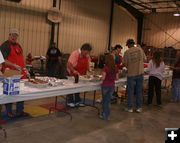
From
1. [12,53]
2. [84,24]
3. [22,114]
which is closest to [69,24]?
[84,24]

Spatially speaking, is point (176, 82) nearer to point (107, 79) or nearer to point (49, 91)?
point (107, 79)

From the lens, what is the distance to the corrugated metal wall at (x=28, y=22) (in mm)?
9609

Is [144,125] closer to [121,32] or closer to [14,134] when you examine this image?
[14,134]

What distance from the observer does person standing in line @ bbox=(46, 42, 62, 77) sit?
9.25 metres

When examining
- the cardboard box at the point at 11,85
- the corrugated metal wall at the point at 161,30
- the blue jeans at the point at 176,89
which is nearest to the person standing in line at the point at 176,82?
the blue jeans at the point at 176,89

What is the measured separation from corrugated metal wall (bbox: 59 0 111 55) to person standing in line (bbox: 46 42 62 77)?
283 cm

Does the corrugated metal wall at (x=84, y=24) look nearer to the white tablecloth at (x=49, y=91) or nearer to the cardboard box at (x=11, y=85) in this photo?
the white tablecloth at (x=49, y=91)

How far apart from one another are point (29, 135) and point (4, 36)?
6593 millimetres

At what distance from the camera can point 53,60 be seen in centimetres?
933

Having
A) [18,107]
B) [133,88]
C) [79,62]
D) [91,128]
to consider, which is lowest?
[91,128]

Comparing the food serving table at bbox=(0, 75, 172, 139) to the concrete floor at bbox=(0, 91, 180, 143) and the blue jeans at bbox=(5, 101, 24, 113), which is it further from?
the blue jeans at bbox=(5, 101, 24, 113)

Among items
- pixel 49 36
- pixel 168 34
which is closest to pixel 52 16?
pixel 49 36

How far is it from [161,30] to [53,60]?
1026 centimetres

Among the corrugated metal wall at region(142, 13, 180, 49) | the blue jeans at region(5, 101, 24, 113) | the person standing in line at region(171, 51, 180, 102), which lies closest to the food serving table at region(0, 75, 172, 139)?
the blue jeans at region(5, 101, 24, 113)
